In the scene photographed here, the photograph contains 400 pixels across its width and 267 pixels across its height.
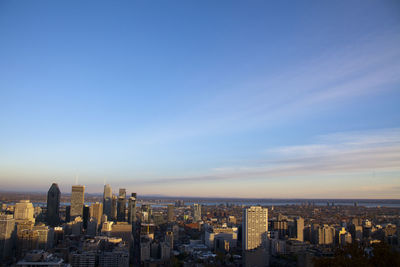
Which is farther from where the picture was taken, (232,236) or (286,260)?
(232,236)

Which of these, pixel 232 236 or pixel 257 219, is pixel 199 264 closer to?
pixel 257 219

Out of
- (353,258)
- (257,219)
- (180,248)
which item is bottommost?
A: (180,248)

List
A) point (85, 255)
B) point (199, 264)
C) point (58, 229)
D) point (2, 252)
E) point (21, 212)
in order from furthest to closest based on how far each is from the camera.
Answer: point (21, 212) → point (58, 229) → point (2, 252) → point (199, 264) → point (85, 255)

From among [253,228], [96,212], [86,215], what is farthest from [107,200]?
[253,228]

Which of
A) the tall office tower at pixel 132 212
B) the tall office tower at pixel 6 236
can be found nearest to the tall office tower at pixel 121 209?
the tall office tower at pixel 132 212

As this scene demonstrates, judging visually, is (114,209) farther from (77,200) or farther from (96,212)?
(77,200)

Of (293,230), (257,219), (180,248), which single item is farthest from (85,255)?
(293,230)
